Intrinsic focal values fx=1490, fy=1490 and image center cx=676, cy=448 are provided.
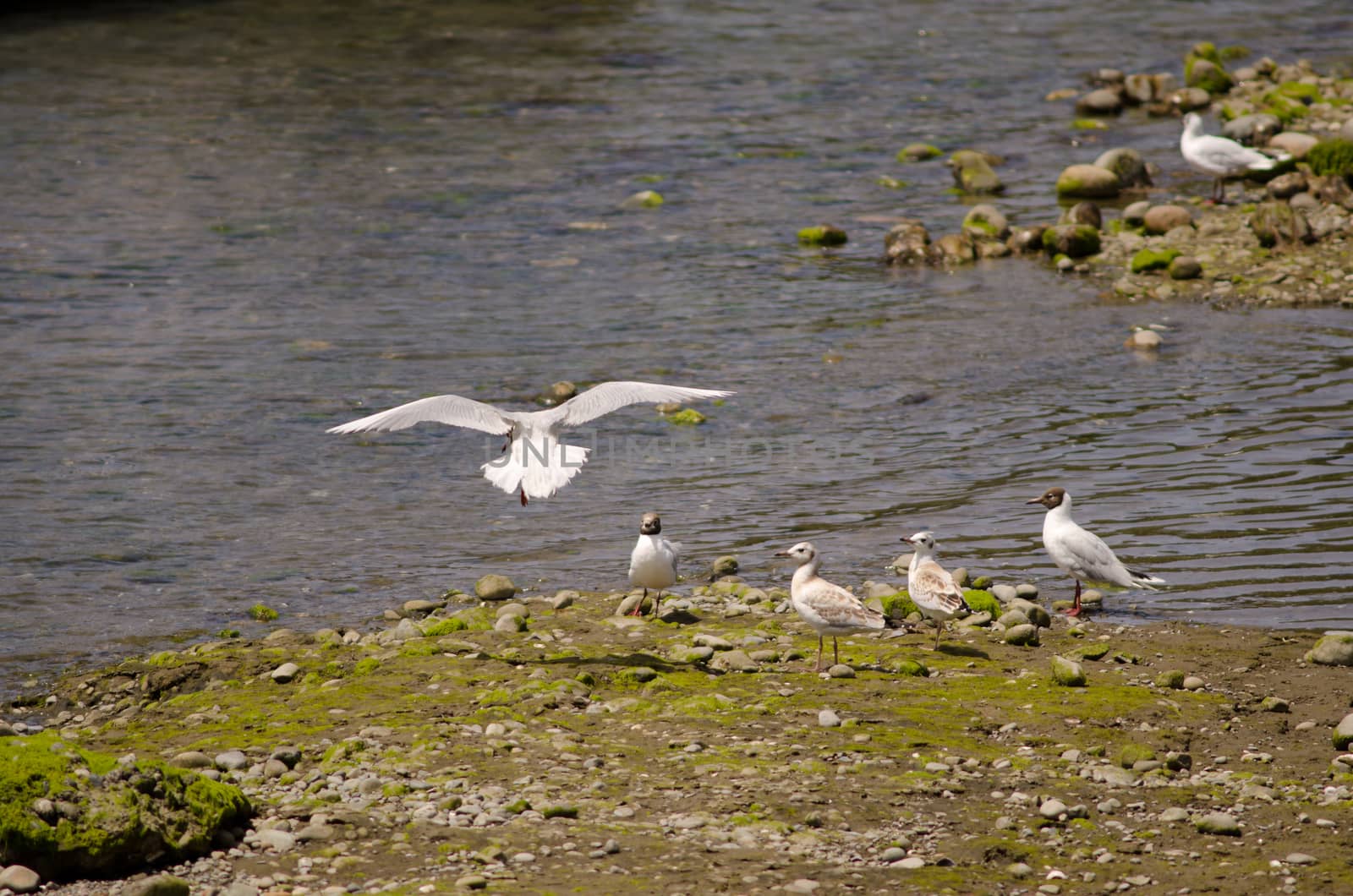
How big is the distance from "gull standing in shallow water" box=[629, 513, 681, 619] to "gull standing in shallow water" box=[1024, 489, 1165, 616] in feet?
9.73

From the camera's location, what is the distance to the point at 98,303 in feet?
68.9

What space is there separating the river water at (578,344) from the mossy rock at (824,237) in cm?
40

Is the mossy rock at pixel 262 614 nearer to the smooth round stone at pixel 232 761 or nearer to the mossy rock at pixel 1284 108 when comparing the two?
the smooth round stone at pixel 232 761

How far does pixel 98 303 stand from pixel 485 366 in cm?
634

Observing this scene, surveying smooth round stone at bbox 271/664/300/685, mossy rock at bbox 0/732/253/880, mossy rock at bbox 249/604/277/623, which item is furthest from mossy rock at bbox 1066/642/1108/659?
mossy rock at bbox 249/604/277/623

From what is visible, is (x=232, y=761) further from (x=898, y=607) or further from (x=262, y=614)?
(x=898, y=607)

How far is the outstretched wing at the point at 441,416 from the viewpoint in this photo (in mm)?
11047

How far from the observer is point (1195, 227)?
73.0ft

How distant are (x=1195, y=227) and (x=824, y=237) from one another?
5578 mm

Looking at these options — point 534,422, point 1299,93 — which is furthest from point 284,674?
point 1299,93

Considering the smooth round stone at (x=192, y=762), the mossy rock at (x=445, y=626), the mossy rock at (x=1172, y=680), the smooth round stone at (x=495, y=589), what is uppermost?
the smooth round stone at (x=192, y=762)

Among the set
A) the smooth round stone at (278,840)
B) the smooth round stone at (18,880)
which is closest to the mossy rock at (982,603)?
the smooth round stone at (278,840)

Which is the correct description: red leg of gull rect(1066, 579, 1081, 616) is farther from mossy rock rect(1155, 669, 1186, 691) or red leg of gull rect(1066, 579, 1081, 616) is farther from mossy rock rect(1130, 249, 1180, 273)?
mossy rock rect(1130, 249, 1180, 273)

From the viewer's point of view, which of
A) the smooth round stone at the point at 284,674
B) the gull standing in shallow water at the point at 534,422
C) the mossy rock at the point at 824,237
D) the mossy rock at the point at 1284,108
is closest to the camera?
the smooth round stone at the point at 284,674
